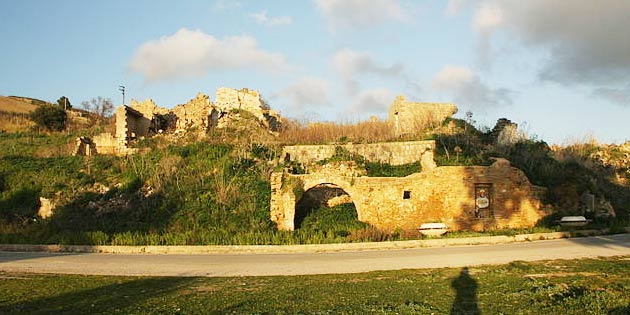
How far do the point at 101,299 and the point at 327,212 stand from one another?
14.7m

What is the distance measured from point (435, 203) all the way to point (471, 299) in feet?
43.9

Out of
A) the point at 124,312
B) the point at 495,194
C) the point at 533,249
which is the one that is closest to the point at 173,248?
the point at 124,312

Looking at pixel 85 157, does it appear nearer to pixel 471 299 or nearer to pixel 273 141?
pixel 273 141

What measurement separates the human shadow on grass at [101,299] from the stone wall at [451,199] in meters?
11.4

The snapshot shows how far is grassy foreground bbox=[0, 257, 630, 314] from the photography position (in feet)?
25.1

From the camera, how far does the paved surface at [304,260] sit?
1250 centimetres

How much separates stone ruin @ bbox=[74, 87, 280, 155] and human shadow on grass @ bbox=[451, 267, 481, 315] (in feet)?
74.8

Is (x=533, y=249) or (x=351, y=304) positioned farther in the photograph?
(x=533, y=249)

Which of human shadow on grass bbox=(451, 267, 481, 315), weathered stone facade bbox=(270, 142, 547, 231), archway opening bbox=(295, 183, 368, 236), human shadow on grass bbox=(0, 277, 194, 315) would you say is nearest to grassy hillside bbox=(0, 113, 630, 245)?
archway opening bbox=(295, 183, 368, 236)

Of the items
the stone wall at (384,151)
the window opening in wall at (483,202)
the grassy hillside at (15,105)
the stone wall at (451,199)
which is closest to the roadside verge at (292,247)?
the stone wall at (451,199)

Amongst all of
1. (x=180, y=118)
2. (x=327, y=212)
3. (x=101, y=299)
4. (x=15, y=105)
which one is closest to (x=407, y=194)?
(x=327, y=212)

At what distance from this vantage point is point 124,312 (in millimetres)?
7664

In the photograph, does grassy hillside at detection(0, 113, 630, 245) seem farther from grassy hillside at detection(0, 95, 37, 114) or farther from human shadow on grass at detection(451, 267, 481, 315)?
grassy hillside at detection(0, 95, 37, 114)

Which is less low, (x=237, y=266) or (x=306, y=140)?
(x=306, y=140)
